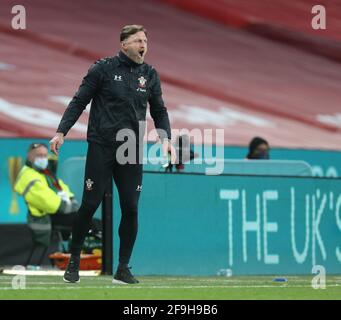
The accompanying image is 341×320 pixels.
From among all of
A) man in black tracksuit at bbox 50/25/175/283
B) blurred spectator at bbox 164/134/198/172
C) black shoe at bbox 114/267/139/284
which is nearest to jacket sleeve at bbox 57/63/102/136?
man in black tracksuit at bbox 50/25/175/283

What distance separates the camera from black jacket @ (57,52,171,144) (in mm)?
8883

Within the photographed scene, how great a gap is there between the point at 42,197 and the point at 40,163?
18.6 inches

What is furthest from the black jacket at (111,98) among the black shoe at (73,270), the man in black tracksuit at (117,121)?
the black shoe at (73,270)

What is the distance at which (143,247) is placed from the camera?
1151 centimetres

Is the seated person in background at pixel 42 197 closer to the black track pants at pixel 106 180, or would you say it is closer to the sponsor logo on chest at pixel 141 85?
the black track pants at pixel 106 180

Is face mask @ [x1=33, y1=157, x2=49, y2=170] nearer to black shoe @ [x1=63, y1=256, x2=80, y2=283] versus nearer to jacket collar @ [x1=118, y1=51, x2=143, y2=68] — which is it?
black shoe @ [x1=63, y1=256, x2=80, y2=283]

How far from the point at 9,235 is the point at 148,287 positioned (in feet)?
18.7

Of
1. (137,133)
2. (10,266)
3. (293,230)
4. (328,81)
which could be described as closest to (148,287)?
(137,133)

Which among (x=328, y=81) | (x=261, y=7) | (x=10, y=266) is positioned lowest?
(x=10, y=266)

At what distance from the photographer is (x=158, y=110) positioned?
923 cm

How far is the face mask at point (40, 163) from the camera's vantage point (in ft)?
44.3

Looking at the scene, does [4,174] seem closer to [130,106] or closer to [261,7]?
[130,106]

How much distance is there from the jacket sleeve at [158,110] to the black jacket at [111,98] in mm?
108

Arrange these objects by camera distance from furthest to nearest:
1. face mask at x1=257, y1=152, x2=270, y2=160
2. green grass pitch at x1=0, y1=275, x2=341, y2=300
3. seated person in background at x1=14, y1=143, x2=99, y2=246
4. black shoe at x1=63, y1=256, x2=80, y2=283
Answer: face mask at x1=257, y1=152, x2=270, y2=160 → seated person in background at x1=14, y1=143, x2=99, y2=246 → black shoe at x1=63, y1=256, x2=80, y2=283 → green grass pitch at x1=0, y1=275, x2=341, y2=300
